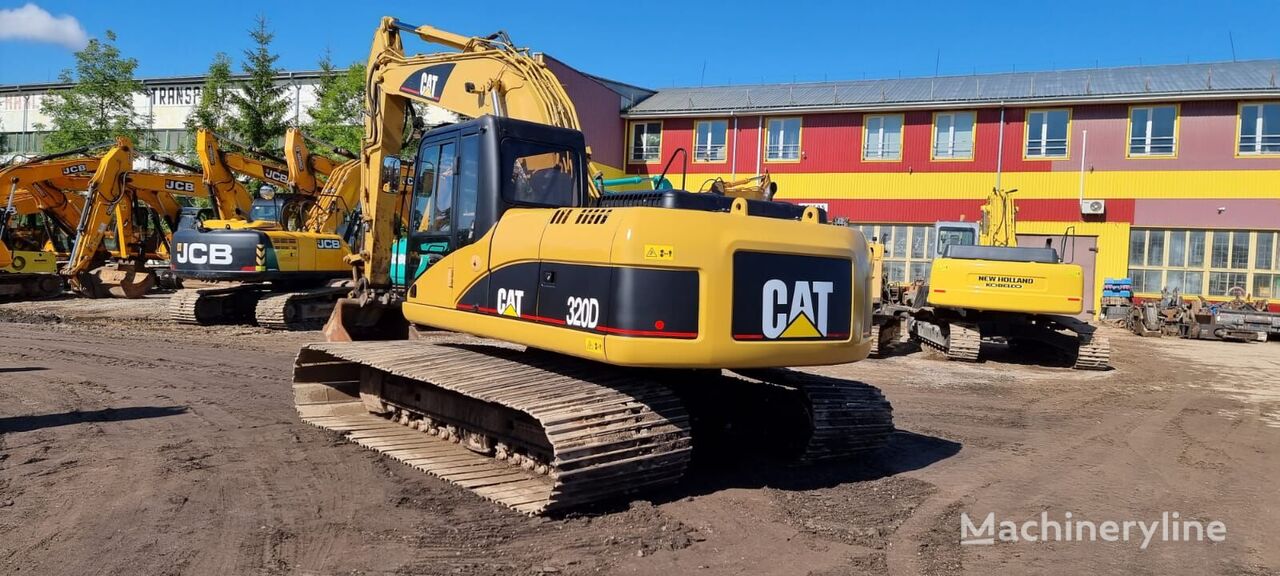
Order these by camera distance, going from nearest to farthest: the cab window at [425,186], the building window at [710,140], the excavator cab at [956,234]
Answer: the cab window at [425,186] < the excavator cab at [956,234] < the building window at [710,140]

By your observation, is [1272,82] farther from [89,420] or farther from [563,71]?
[89,420]

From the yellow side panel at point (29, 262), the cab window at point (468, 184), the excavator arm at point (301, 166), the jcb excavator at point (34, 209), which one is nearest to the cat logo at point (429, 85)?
the cab window at point (468, 184)

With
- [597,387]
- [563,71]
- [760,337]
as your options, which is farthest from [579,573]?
[563,71]

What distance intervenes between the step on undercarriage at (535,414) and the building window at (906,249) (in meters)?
22.7

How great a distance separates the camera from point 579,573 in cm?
433

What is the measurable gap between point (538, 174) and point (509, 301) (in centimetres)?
113

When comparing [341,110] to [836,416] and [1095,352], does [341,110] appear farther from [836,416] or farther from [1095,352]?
[836,416]

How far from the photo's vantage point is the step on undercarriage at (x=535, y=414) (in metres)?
5.13

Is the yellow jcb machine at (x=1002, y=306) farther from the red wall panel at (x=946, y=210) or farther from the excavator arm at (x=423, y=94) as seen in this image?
the red wall panel at (x=946, y=210)

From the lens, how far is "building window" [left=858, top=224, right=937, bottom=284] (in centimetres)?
2844

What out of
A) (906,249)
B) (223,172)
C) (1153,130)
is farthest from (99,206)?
(1153,130)

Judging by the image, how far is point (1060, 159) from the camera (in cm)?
2745

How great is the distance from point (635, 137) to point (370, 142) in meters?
23.5

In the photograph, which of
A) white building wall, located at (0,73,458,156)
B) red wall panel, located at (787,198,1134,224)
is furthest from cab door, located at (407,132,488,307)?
white building wall, located at (0,73,458,156)
